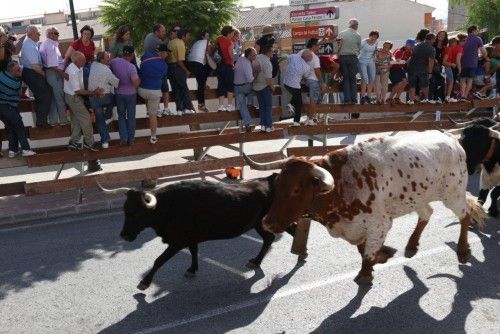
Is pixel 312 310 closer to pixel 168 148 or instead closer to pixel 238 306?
pixel 238 306

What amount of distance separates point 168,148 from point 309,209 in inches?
218

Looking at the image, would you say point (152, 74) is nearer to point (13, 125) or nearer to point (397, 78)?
point (13, 125)

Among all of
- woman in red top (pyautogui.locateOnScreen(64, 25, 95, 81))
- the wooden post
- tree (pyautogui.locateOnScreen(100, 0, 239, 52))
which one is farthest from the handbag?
tree (pyautogui.locateOnScreen(100, 0, 239, 52))

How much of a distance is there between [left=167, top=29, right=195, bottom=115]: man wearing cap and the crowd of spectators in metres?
0.02

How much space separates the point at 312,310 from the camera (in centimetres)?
537

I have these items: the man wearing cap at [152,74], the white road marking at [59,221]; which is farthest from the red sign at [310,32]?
the white road marking at [59,221]

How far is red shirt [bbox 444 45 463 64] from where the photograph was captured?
539 inches

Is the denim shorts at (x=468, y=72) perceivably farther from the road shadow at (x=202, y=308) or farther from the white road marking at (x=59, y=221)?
the road shadow at (x=202, y=308)

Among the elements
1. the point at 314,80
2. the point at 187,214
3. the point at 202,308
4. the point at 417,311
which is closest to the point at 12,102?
the point at 187,214

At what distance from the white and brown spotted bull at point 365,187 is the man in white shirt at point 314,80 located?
16.7 feet

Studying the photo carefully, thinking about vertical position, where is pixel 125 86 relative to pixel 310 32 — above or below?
below

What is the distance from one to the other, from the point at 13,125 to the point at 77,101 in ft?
3.64

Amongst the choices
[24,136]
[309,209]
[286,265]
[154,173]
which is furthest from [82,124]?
[309,209]

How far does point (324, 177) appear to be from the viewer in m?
5.13
